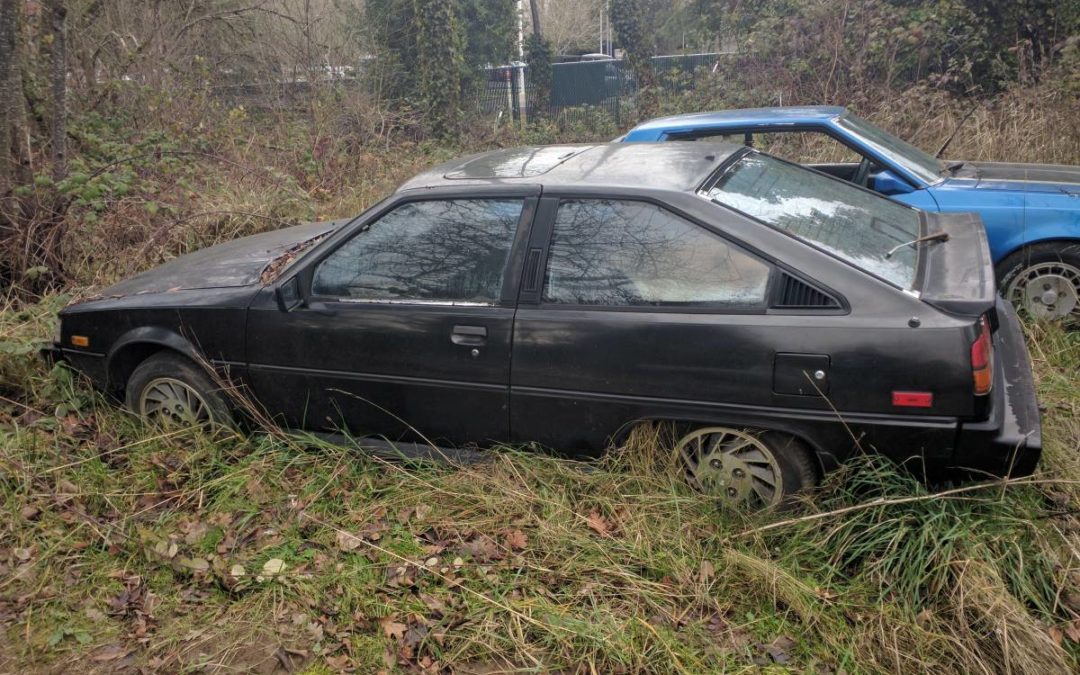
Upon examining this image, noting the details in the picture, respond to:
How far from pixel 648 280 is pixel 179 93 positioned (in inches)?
390

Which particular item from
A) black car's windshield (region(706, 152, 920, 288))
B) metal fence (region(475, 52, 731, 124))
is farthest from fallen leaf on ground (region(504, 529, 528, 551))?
metal fence (region(475, 52, 731, 124))

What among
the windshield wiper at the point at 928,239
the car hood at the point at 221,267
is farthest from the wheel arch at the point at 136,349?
the windshield wiper at the point at 928,239

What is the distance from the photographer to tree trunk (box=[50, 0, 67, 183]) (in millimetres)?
6891

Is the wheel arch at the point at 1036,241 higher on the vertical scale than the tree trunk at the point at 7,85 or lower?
lower

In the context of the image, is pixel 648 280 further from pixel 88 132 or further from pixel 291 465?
pixel 88 132

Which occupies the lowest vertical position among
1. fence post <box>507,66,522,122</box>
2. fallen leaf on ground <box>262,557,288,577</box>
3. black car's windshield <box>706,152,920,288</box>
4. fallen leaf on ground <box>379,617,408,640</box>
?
fallen leaf on ground <box>379,617,408,640</box>

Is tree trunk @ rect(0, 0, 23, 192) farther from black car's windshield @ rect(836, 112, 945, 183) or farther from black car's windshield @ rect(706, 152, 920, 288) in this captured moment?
black car's windshield @ rect(836, 112, 945, 183)

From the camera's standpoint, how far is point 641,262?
3.38 meters

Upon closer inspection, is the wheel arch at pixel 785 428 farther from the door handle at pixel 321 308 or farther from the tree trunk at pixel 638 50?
the tree trunk at pixel 638 50

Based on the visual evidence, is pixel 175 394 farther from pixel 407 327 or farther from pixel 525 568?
pixel 525 568

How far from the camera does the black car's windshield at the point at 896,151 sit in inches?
220

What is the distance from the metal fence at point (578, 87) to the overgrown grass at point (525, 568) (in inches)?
546

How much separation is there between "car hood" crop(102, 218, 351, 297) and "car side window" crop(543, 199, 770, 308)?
1.71m

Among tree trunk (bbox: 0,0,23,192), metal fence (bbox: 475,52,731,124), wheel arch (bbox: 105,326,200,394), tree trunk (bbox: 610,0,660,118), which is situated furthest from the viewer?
metal fence (bbox: 475,52,731,124)
